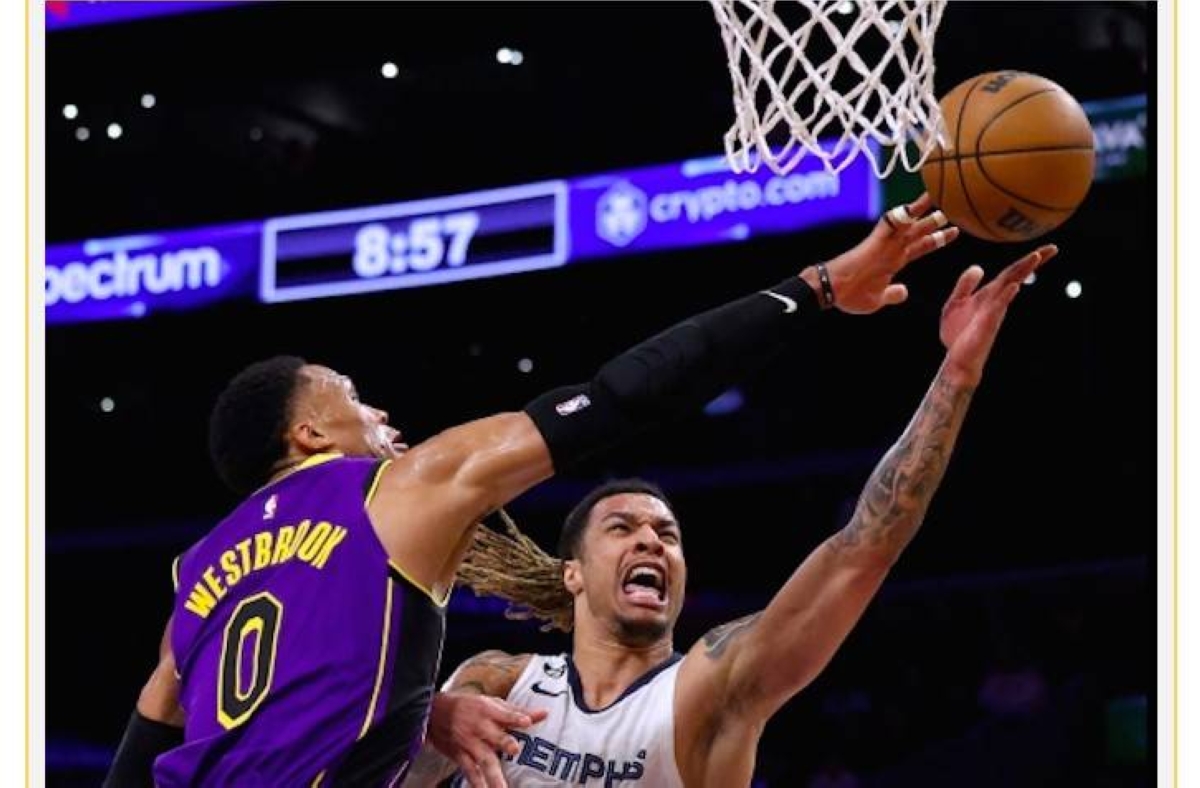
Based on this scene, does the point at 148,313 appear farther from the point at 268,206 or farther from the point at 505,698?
the point at 505,698

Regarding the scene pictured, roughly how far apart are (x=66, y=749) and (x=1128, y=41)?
6.56m

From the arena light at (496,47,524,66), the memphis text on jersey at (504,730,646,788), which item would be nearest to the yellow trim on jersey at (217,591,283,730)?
the memphis text on jersey at (504,730,646,788)

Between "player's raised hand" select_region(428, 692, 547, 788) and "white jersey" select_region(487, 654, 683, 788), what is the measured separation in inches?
2.8

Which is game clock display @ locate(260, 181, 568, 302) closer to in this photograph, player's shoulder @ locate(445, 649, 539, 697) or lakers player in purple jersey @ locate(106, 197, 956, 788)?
player's shoulder @ locate(445, 649, 539, 697)

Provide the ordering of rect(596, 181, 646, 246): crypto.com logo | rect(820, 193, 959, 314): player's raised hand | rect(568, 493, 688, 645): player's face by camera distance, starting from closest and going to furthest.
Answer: rect(820, 193, 959, 314): player's raised hand → rect(568, 493, 688, 645): player's face → rect(596, 181, 646, 246): crypto.com logo

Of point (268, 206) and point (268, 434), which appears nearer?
point (268, 434)

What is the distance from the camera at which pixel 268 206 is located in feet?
35.3

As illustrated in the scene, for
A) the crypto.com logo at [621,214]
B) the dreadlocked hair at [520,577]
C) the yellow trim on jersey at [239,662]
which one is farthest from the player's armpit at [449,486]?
the crypto.com logo at [621,214]

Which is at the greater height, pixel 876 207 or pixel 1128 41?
pixel 1128 41

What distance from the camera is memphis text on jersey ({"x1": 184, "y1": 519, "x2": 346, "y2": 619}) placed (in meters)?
3.01

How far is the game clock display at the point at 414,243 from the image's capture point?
31.1ft

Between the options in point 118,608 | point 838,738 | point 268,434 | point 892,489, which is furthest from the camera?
point 118,608
